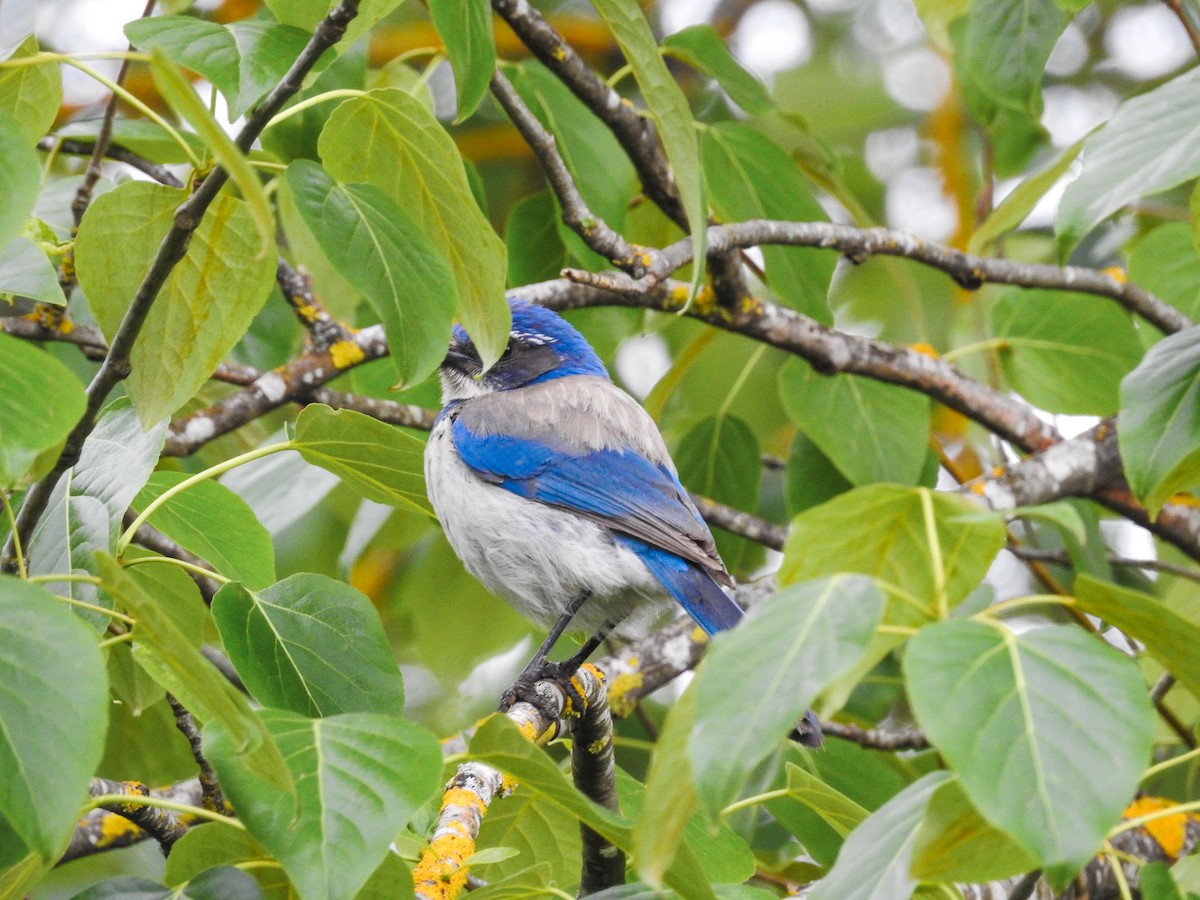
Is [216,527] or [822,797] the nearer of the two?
[822,797]

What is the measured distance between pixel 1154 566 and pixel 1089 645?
3.16 m

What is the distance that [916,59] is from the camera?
744 cm

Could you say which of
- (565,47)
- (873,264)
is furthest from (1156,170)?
(873,264)

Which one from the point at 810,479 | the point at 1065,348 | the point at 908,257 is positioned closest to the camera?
the point at 908,257

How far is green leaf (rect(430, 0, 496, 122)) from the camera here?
6.87 feet

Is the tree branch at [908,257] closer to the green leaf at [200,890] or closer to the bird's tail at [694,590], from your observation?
the bird's tail at [694,590]

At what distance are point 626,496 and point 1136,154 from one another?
193cm

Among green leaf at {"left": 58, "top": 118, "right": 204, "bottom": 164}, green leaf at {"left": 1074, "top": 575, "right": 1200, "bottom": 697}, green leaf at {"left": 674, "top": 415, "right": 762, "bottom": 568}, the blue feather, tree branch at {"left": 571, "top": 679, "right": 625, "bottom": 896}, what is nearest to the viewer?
green leaf at {"left": 1074, "top": 575, "right": 1200, "bottom": 697}

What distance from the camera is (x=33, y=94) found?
2070mm

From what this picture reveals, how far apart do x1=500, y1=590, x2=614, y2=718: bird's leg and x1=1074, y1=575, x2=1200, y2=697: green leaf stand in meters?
1.74

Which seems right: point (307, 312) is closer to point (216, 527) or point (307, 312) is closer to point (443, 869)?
point (216, 527)

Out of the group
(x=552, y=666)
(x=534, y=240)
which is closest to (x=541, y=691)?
(x=552, y=666)

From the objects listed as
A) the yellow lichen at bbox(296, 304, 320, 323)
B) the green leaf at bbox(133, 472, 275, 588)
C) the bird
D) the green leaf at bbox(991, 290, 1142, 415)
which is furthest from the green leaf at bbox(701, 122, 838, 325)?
the green leaf at bbox(133, 472, 275, 588)

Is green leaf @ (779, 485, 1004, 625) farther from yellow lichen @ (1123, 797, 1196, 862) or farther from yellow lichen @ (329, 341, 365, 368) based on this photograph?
yellow lichen @ (1123, 797, 1196, 862)
